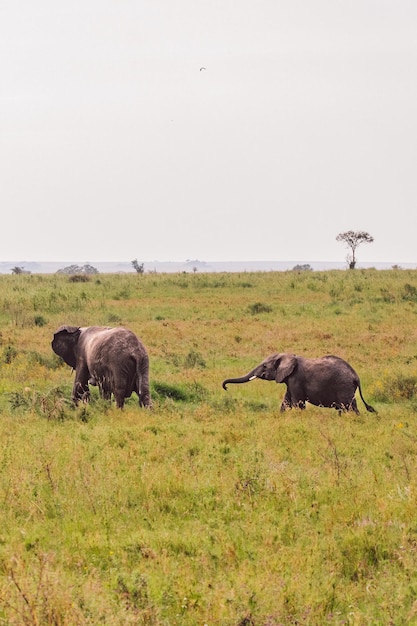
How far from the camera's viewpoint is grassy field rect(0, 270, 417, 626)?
5.16 meters

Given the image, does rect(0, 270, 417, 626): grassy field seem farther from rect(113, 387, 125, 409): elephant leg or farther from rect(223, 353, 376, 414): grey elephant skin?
rect(223, 353, 376, 414): grey elephant skin

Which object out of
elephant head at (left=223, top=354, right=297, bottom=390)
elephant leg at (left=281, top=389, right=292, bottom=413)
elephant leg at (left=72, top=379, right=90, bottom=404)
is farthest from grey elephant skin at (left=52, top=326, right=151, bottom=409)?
elephant leg at (left=281, top=389, right=292, bottom=413)

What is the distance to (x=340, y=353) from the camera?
21.6 metres

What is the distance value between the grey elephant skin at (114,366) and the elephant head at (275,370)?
169 centimetres

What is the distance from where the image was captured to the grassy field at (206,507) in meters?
5.16

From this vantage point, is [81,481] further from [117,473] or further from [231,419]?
[231,419]

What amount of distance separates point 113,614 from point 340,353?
57.2ft

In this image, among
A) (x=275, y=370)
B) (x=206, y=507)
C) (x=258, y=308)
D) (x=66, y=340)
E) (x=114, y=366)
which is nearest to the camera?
(x=206, y=507)

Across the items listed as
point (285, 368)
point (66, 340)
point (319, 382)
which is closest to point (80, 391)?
point (66, 340)

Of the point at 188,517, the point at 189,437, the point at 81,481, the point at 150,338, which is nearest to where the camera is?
the point at 188,517

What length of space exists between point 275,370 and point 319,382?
101 centimetres

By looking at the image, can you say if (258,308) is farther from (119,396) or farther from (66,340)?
(119,396)

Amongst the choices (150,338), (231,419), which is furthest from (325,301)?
(231,419)

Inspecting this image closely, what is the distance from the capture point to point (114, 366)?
42.0 feet
